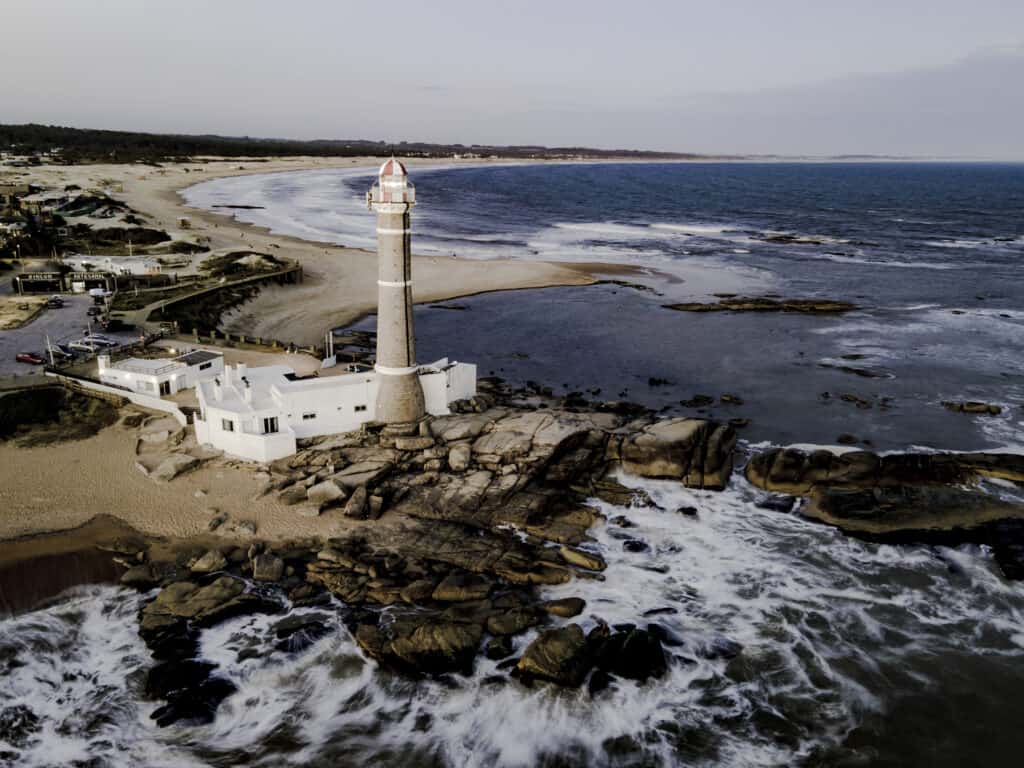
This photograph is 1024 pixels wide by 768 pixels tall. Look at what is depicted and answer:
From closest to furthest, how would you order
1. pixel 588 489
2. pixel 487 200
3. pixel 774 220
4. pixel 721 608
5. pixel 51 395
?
1. pixel 721 608
2. pixel 588 489
3. pixel 51 395
4. pixel 774 220
5. pixel 487 200

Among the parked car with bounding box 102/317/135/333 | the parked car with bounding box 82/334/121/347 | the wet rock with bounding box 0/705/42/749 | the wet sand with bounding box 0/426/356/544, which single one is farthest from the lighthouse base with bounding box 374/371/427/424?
the parked car with bounding box 102/317/135/333

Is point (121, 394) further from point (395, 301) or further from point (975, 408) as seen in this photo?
point (975, 408)

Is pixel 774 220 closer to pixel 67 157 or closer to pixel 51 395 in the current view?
pixel 51 395

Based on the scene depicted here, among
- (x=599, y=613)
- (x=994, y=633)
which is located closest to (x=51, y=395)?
(x=599, y=613)

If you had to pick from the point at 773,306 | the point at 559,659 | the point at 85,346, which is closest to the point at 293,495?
the point at 559,659

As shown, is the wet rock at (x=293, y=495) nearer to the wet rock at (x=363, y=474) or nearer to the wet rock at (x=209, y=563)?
the wet rock at (x=363, y=474)

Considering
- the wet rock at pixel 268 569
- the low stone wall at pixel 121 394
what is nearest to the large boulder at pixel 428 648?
the wet rock at pixel 268 569

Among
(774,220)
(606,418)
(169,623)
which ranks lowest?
(169,623)
